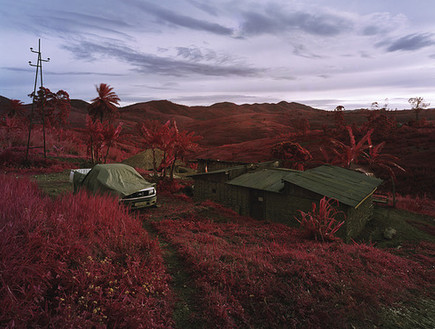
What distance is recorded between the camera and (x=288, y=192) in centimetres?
1195

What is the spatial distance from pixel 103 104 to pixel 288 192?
102 ft

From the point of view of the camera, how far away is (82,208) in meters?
6.03

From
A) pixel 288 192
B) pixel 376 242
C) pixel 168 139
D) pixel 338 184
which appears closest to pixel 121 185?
pixel 288 192

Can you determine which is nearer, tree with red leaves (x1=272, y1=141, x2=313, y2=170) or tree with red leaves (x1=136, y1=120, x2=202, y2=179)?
tree with red leaves (x1=136, y1=120, x2=202, y2=179)

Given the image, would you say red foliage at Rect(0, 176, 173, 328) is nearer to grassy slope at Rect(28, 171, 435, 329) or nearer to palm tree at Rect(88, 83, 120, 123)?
grassy slope at Rect(28, 171, 435, 329)

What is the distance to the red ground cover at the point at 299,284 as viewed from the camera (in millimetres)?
3658

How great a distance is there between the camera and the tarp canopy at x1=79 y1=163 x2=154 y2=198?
31.4 ft

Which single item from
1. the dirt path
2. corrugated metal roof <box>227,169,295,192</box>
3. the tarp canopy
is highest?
the tarp canopy

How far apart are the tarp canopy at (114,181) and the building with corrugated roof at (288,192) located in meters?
5.88

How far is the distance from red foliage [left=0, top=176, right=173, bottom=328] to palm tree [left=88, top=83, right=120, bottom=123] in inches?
1277

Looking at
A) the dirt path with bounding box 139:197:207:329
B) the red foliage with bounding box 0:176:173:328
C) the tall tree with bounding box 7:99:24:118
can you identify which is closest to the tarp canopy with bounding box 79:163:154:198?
the dirt path with bounding box 139:197:207:329

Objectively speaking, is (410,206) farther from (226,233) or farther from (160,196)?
(160,196)

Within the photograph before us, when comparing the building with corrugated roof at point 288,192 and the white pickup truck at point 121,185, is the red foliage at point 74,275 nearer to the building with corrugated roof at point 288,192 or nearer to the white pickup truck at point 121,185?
the white pickup truck at point 121,185

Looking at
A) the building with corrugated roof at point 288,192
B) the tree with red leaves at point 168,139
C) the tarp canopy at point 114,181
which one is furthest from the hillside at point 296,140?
the tarp canopy at point 114,181
